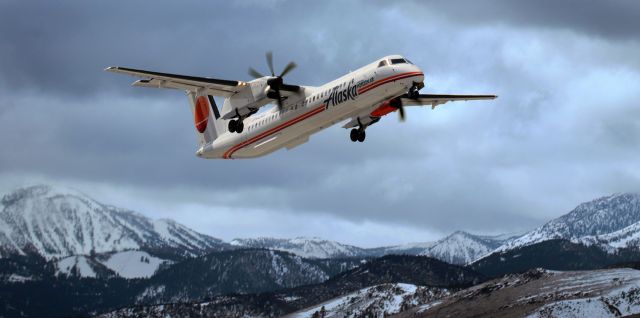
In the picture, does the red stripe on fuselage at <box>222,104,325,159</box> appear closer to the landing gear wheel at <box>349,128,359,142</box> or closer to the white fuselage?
the white fuselage

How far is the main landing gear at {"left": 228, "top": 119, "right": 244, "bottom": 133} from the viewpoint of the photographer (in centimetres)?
8694

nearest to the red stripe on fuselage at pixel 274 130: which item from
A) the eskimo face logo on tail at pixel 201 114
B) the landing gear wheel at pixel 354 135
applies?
the eskimo face logo on tail at pixel 201 114

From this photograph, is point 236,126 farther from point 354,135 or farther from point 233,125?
point 354,135

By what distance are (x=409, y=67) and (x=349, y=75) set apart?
5235mm

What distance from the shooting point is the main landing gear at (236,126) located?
86938 mm

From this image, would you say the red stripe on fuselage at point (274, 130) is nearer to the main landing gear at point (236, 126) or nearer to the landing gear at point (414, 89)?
the main landing gear at point (236, 126)

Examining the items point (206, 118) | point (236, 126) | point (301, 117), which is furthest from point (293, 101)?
point (206, 118)

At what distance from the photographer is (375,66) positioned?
7912 cm

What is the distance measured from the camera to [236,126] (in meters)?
87.0

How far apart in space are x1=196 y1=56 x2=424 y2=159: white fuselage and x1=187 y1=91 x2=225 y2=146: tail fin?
207 inches

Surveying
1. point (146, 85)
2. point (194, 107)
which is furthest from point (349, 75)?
point (194, 107)

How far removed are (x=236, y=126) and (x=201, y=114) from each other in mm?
11841

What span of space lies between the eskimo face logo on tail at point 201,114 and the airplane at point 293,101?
455 centimetres

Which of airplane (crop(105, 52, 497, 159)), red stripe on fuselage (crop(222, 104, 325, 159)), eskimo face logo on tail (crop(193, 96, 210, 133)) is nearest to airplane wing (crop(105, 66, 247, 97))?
airplane (crop(105, 52, 497, 159))
